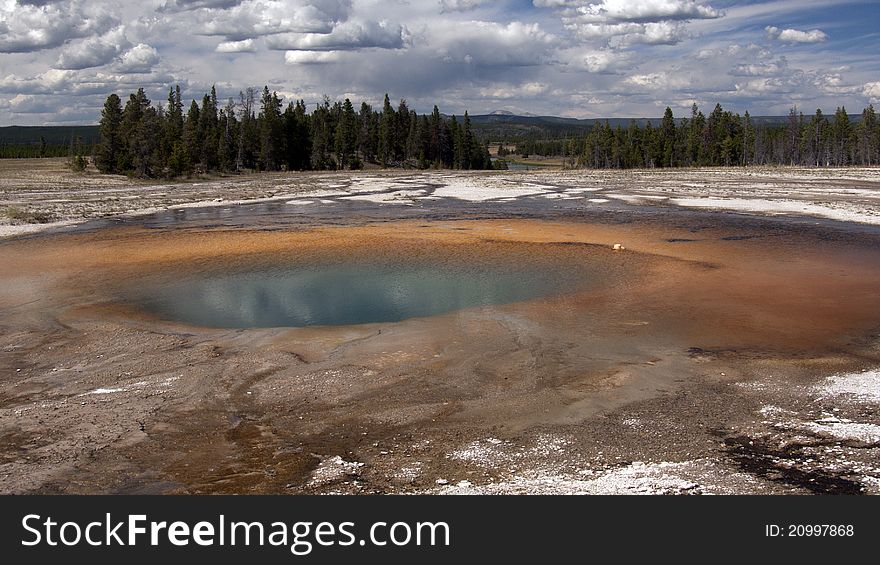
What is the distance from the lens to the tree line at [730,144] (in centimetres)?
11475

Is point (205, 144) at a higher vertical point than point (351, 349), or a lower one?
higher

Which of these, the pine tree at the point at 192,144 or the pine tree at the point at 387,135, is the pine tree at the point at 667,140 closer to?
the pine tree at the point at 387,135

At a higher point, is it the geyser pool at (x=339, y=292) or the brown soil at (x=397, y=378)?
the geyser pool at (x=339, y=292)

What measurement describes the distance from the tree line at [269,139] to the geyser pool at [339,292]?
166 feet

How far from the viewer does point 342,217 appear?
34.7 metres

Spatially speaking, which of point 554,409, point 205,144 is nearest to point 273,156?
point 205,144

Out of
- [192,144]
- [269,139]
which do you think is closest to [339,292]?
[192,144]

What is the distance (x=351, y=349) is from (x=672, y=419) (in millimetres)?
5425

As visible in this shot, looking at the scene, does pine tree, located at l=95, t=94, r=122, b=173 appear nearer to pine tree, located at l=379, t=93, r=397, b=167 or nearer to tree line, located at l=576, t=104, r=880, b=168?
pine tree, located at l=379, t=93, r=397, b=167

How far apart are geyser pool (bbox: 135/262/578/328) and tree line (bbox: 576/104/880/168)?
334 feet

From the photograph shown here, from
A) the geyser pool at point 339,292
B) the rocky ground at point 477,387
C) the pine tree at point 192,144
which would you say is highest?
the pine tree at point 192,144

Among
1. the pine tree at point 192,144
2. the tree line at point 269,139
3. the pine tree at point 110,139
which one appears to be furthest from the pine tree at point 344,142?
the pine tree at point 110,139

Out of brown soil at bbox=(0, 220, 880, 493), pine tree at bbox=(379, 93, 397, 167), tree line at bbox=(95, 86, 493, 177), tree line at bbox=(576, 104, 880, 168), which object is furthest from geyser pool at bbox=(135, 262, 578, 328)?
tree line at bbox=(576, 104, 880, 168)

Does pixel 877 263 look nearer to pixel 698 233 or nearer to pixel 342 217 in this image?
pixel 698 233
